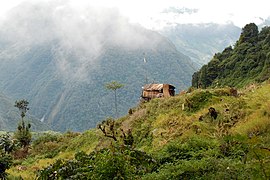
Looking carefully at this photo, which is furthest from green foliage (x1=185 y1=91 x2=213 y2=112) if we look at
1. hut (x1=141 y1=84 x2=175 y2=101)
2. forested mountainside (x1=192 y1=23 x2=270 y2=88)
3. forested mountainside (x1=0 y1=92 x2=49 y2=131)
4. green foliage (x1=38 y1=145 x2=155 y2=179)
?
forested mountainside (x1=0 y1=92 x2=49 y2=131)

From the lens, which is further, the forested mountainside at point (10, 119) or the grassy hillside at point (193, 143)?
the forested mountainside at point (10, 119)

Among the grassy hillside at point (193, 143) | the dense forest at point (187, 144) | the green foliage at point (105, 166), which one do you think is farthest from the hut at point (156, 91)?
the green foliage at point (105, 166)

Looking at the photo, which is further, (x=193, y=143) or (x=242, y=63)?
(x=242, y=63)

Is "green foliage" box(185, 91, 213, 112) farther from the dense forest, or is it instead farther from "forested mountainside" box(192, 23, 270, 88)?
"forested mountainside" box(192, 23, 270, 88)

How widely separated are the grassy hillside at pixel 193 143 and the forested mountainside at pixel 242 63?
30.5 m

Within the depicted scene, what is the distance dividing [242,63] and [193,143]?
4946 centimetres

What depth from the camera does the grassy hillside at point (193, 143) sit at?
847 centimetres

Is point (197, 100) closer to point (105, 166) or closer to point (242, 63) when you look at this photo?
point (105, 166)

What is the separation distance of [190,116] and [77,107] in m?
173

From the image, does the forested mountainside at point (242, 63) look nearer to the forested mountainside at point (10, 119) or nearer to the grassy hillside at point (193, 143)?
the grassy hillside at point (193, 143)

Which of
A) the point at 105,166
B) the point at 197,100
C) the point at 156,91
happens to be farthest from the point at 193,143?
the point at 156,91

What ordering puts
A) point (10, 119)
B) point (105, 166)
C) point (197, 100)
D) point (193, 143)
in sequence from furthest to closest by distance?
point (10, 119) < point (197, 100) < point (193, 143) < point (105, 166)

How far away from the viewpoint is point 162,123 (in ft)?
68.0

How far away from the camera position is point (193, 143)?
12969mm
